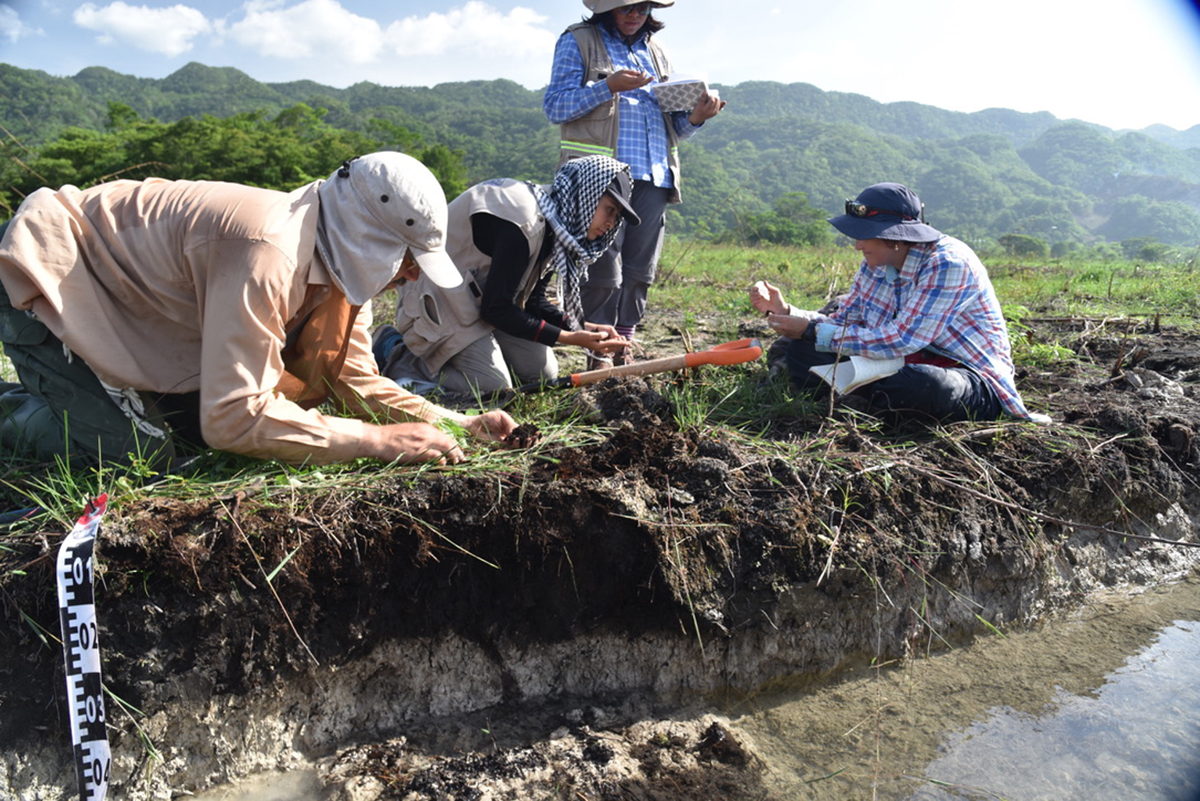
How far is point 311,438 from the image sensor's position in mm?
2062

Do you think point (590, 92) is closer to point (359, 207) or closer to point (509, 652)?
point (359, 207)

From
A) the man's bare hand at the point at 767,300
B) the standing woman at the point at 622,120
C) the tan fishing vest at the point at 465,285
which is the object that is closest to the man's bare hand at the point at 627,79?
the standing woman at the point at 622,120

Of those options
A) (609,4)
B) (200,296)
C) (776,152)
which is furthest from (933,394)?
(776,152)

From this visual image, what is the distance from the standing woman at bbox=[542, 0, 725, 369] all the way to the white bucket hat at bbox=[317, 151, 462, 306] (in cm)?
176

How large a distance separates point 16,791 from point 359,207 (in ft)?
5.52

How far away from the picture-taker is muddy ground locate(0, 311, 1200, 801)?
6.59ft

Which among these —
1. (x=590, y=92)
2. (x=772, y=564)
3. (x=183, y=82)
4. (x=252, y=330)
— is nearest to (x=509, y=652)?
(x=772, y=564)

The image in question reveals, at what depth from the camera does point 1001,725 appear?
238 cm

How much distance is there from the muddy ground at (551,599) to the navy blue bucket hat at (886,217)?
78cm

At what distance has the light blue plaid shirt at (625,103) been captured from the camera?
3677 mm

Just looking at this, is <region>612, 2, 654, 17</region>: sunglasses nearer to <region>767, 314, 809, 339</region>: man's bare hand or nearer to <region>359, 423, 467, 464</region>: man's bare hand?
<region>767, 314, 809, 339</region>: man's bare hand

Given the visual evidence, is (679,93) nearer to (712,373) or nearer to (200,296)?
(712,373)

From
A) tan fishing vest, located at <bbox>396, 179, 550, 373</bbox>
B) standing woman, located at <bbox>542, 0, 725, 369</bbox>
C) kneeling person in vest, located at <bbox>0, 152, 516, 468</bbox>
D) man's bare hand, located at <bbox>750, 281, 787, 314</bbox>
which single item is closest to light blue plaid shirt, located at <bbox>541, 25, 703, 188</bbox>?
standing woman, located at <bbox>542, 0, 725, 369</bbox>

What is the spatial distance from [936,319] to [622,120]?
1791mm
